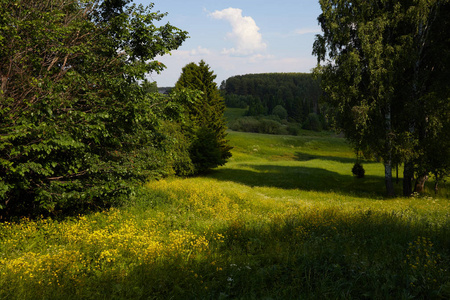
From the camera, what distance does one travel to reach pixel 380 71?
17031mm

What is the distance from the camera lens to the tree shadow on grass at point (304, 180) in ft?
75.8

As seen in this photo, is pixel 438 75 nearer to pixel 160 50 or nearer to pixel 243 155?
pixel 160 50

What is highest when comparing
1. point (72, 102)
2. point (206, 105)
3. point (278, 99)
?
point (278, 99)

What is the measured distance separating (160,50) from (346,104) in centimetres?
1417

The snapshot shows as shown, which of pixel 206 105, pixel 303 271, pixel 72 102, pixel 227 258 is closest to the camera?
pixel 303 271

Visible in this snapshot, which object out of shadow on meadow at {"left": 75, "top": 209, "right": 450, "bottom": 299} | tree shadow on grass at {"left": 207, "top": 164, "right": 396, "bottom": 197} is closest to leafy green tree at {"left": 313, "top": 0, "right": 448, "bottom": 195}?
tree shadow on grass at {"left": 207, "top": 164, "right": 396, "bottom": 197}

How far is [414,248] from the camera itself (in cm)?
617

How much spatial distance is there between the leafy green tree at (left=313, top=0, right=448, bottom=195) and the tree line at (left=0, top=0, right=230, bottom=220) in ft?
42.5

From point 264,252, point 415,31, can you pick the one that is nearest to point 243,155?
point 415,31

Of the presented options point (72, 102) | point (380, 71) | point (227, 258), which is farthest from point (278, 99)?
point (227, 258)

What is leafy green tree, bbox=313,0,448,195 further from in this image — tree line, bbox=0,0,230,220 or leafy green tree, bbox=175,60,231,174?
leafy green tree, bbox=175,60,231,174

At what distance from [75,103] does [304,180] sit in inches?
906

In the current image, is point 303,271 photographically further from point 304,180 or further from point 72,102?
point 304,180

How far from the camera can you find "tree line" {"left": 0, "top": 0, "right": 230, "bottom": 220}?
7461 mm
